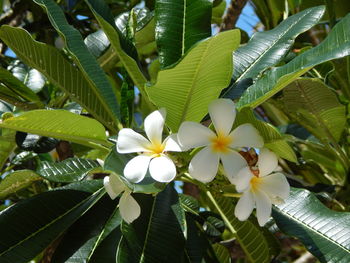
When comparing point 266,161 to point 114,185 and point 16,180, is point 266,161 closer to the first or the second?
point 114,185

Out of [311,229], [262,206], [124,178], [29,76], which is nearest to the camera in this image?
[124,178]

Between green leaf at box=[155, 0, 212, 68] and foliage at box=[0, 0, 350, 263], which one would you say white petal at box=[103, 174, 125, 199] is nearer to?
foliage at box=[0, 0, 350, 263]

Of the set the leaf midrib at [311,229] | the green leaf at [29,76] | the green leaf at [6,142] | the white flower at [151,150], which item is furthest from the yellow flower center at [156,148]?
the green leaf at [29,76]

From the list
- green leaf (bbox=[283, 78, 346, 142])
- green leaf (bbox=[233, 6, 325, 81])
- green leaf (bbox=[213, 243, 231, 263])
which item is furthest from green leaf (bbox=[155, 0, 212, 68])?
green leaf (bbox=[213, 243, 231, 263])

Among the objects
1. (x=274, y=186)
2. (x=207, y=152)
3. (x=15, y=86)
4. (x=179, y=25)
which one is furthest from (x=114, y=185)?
(x=15, y=86)

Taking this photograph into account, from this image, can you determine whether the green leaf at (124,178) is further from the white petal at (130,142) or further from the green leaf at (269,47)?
the green leaf at (269,47)

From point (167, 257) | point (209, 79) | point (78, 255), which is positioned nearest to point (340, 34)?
point (209, 79)
